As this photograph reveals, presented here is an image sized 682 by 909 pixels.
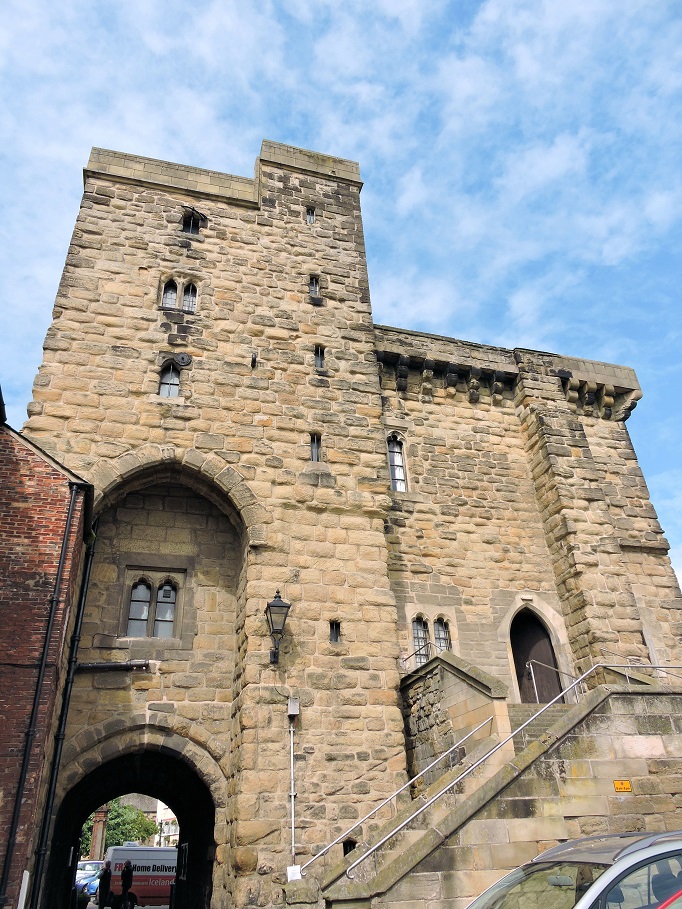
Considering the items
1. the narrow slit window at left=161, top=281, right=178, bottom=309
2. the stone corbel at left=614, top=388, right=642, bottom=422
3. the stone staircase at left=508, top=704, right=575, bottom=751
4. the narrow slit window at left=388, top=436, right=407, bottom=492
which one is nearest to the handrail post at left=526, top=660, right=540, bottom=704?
the stone staircase at left=508, top=704, right=575, bottom=751

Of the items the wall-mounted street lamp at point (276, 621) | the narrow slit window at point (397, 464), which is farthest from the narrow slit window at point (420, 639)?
the wall-mounted street lamp at point (276, 621)

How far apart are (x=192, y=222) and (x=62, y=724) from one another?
9445mm

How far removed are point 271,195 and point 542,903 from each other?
13.3 meters

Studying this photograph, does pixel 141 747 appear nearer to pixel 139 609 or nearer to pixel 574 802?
pixel 139 609

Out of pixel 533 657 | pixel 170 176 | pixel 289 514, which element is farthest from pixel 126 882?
pixel 170 176

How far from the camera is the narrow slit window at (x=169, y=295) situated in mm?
12172

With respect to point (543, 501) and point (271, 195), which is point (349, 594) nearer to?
point (543, 501)

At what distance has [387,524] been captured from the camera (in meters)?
13.0

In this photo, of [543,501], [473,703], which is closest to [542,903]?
[473,703]

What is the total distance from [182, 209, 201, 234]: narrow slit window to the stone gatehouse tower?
0.18 metres

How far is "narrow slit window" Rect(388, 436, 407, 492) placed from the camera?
45.1 ft

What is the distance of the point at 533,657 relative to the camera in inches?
519

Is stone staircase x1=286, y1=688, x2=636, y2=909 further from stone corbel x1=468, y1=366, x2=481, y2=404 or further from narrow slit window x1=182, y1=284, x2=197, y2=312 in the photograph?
narrow slit window x1=182, y1=284, x2=197, y2=312

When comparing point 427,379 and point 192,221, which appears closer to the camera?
point 192,221
